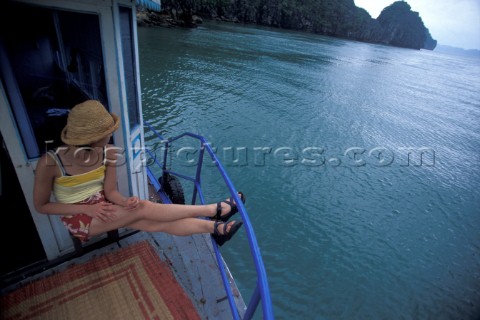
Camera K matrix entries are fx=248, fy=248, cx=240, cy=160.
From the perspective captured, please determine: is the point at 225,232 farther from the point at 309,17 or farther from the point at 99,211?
the point at 309,17

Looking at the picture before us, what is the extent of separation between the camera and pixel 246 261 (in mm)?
5805

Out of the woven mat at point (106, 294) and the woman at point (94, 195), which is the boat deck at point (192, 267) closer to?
the woven mat at point (106, 294)

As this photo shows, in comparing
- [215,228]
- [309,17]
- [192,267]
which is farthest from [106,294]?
[309,17]

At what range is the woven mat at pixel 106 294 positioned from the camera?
2541mm

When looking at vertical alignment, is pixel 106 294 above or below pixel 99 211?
below

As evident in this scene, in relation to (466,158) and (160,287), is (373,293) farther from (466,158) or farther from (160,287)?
(466,158)

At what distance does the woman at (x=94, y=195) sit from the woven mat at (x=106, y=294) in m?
0.66

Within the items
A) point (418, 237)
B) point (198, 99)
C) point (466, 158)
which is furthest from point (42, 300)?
point (466, 158)

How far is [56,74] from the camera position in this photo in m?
2.85

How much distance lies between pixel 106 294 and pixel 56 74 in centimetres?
255

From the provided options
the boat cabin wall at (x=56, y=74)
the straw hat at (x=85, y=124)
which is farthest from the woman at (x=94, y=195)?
the boat cabin wall at (x=56, y=74)

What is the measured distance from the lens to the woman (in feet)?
7.11

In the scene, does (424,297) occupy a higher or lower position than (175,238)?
lower

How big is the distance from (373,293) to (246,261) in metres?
3.05
